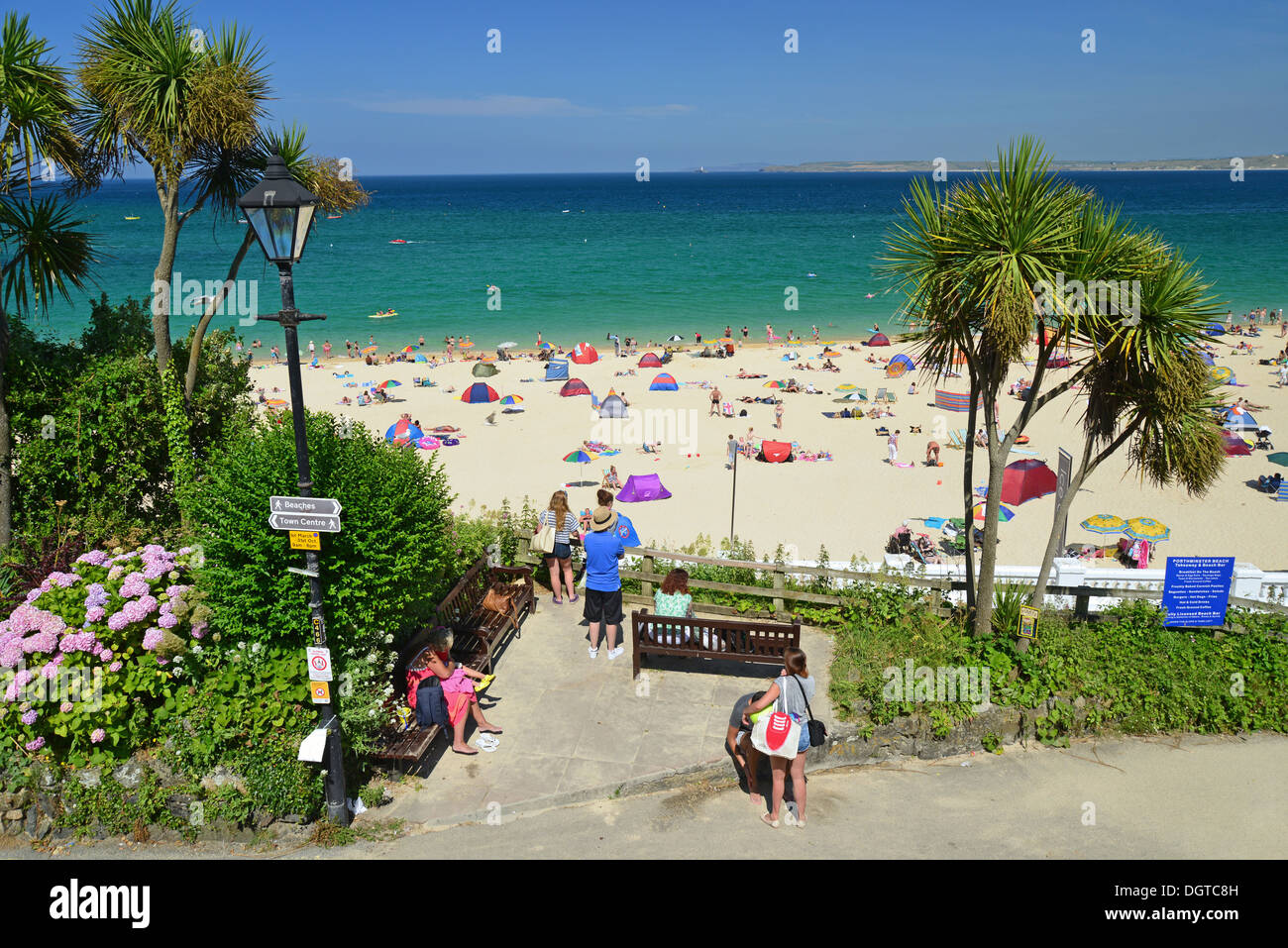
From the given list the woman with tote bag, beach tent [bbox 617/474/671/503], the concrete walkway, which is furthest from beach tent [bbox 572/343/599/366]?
the woman with tote bag

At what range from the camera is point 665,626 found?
10.1m

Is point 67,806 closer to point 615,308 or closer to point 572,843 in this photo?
point 572,843

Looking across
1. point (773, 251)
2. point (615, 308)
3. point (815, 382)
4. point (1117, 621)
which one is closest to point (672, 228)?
point (773, 251)

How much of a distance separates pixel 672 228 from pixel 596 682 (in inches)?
4764

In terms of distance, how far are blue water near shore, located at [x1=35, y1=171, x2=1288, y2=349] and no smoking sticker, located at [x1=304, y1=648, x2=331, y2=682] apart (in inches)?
368

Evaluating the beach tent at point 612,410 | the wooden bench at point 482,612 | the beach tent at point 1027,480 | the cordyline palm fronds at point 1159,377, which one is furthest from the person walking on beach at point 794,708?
the beach tent at point 612,410

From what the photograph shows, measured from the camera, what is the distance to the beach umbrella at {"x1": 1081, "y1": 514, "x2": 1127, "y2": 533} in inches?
723

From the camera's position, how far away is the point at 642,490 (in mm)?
19781

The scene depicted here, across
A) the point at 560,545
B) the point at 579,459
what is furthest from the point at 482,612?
the point at 579,459

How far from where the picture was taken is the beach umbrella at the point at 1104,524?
18359 mm

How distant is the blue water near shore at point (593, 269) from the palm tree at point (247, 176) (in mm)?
3624

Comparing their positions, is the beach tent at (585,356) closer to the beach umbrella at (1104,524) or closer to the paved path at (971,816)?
the beach umbrella at (1104,524)

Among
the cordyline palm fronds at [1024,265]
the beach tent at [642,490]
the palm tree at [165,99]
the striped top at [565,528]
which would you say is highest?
the palm tree at [165,99]

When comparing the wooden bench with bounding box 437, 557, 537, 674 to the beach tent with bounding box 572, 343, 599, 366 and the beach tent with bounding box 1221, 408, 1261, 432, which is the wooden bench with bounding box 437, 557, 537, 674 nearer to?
the beach tent with bounding box 1221, 408, 1261, 432
